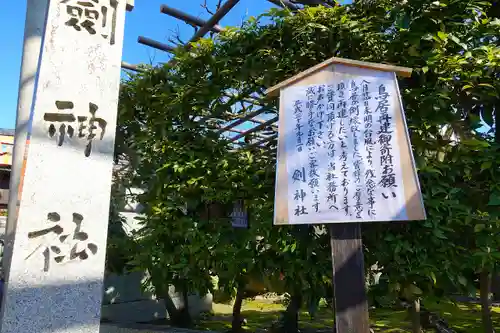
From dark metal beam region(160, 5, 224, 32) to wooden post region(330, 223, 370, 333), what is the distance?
4208mm

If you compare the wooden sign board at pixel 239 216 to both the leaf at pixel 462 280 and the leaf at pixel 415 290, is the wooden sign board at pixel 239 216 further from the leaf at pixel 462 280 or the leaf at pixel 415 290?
the leaf at pixel 462 280

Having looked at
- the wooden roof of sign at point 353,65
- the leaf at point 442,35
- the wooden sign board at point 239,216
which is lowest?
the wooden sign board at point 239,216

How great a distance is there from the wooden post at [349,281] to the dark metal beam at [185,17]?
4.21 metres

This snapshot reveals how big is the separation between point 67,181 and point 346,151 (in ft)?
7.09

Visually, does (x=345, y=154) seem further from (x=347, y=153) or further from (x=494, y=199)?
(x=494, y=199)

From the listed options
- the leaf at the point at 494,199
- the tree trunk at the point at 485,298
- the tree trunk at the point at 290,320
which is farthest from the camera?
the tree trunk at the point at 290,320

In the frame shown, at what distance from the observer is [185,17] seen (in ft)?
19.1

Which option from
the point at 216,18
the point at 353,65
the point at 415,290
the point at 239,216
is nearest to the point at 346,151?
the point at 353,65

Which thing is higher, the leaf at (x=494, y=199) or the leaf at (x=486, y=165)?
the leaf at (x=486, y=165)

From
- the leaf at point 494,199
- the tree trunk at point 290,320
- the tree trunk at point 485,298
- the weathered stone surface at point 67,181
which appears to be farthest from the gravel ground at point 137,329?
the leaf at point 494,199

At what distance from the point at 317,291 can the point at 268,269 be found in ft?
1.75

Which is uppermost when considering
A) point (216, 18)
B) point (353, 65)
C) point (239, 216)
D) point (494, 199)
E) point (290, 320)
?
point (216, 18)

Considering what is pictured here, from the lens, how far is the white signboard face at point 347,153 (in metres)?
2.53

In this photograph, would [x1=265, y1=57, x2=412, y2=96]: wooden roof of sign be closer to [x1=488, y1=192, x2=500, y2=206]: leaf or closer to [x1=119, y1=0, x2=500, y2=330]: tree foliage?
[x1=119, y1=0, x2=500, y2=330]: tree foliage
